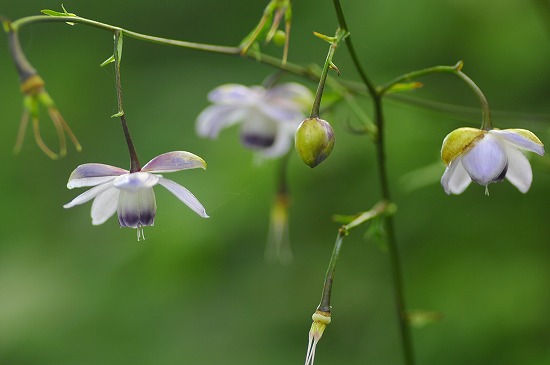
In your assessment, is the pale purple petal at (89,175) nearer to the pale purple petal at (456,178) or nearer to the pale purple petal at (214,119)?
the pale purple petal at (456,178)

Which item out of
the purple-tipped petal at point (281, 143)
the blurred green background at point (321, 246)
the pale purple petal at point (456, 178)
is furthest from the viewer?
the blurred green background at point (321, 246)

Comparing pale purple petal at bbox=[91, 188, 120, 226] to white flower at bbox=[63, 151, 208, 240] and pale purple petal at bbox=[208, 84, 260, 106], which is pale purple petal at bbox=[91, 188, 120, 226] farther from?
pale purple petal at bbox=[208, 84, 260, 106]

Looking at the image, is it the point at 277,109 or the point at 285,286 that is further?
the point at 285,286

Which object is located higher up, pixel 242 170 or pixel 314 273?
pixel 242 170

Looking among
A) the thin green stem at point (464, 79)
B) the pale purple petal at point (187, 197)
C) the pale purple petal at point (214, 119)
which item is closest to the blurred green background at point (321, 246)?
the pale purple petal at point (214, 119)

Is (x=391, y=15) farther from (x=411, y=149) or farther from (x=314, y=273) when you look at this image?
(x=314, y=273)

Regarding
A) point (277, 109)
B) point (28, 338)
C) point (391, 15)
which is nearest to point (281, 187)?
point (277, 109)

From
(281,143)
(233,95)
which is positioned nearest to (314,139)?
(233,95)
